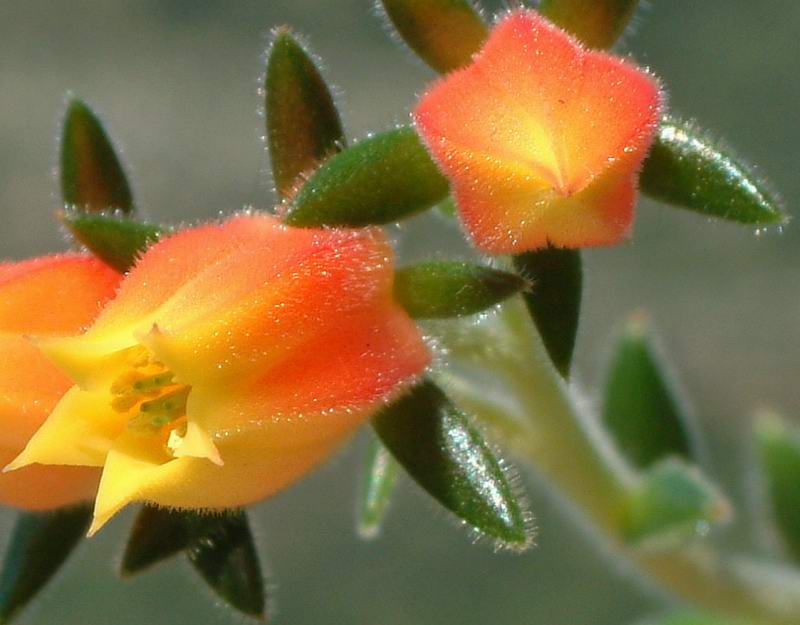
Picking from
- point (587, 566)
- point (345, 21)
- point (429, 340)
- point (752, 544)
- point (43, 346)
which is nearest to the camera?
point (43, 346)

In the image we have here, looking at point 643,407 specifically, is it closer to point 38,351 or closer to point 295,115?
point 295,115

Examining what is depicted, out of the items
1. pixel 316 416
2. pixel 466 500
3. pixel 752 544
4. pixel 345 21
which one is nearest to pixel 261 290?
pixel 316 416

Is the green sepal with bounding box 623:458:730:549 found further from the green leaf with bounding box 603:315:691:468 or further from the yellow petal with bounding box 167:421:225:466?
the yellow petal with bounding box 167:421:225:466

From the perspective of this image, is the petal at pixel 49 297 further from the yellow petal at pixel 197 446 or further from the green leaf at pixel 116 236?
the yellow petal at pixel 197 446

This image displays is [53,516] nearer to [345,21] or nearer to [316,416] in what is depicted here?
[316,416]

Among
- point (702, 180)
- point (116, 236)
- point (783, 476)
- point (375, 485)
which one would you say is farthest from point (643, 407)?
point (116, 236)

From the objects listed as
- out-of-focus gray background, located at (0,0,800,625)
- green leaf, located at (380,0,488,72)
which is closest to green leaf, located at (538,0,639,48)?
green leaf, located at (380,0,488,72)

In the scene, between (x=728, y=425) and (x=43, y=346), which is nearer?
(x=43, y=346)
